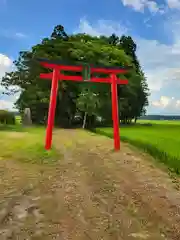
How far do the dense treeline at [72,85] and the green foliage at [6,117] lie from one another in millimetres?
2510

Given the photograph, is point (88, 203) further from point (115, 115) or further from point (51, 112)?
point (115, 115)

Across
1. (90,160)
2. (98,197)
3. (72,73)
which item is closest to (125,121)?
(72,73)

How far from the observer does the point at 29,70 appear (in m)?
34.7

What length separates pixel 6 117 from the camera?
32.5 m

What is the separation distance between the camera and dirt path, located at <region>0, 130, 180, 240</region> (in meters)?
4.60

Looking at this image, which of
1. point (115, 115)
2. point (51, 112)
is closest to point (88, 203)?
point (51, 112)

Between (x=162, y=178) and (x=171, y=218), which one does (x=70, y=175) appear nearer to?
(x=162, y=178)

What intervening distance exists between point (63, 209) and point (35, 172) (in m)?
3.40

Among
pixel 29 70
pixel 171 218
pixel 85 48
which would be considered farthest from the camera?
pixel 29 70

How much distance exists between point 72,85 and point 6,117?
286 inches

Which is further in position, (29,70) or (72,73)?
(29,70)

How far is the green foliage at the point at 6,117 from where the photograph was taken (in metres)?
31.9

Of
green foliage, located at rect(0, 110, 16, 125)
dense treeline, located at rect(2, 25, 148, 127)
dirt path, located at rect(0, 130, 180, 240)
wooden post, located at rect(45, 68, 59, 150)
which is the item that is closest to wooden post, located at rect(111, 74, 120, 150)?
wooden post, located at rect(45, 68, 59, 150)

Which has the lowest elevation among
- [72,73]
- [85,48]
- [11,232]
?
[11,232]
